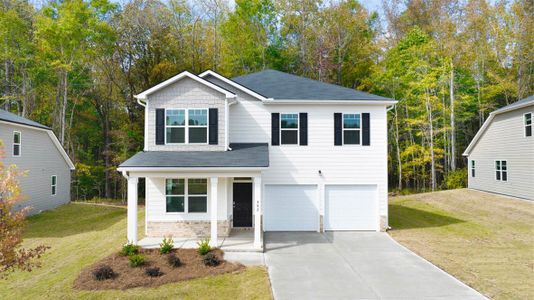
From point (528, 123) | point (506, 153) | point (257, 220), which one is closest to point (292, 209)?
point (257, 220)

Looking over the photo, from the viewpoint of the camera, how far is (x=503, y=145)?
21.6 metres

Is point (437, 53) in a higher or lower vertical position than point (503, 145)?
higher

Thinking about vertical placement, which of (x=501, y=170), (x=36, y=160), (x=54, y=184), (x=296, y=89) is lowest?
(x=54, y=184)

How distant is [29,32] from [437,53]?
34152mm

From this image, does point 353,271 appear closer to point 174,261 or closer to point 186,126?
point 174,261

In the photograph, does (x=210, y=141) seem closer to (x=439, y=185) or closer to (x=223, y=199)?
(x=223, y=199)

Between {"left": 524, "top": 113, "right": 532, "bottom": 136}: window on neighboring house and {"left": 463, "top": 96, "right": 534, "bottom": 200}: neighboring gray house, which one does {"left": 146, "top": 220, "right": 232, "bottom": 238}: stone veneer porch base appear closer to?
{"left": 463, "top": 96, "right": 534, "bottom": 200}: neighboring gray house

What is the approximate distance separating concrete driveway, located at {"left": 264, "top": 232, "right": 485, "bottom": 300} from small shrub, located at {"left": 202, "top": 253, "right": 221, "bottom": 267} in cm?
159

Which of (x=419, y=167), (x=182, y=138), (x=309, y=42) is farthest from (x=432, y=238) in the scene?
(x=309, y=42)

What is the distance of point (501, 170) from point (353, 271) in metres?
17.8

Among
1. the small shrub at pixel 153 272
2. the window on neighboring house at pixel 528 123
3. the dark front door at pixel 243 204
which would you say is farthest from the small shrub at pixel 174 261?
the window on neighboring house at pixel 528 123

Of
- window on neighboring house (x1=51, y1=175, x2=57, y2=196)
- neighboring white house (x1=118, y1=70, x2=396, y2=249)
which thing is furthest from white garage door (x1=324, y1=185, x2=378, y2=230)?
window on neighboring house (x1=51, y1=175, x2=57, y2=196)

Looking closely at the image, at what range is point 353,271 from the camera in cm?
980

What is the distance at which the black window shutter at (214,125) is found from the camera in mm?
13500
